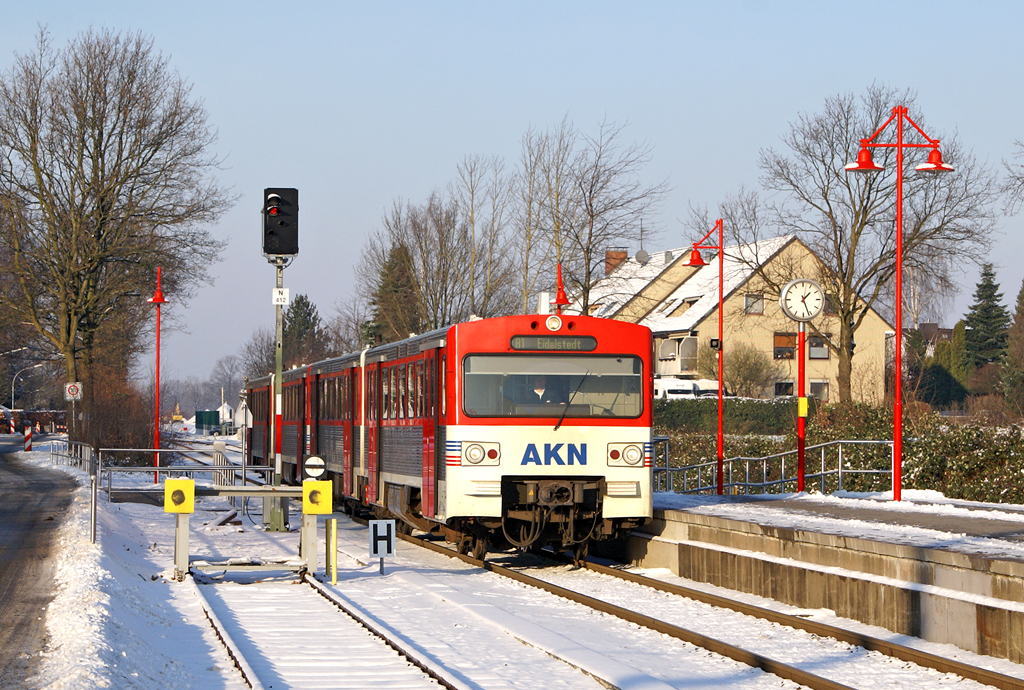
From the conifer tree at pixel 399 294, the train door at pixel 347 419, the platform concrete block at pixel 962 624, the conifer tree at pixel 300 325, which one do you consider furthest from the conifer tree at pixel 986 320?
the platform concrete block at pixel 962 624

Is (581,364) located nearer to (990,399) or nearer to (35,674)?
(35,674)

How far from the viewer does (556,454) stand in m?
14.9

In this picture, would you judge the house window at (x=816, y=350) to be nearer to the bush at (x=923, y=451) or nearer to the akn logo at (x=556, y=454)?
the bush at (x=923, y=451)

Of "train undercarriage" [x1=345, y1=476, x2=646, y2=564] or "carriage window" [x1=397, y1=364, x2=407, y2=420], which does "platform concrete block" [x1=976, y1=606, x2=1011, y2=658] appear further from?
"carriage window" [x1=397, y1=364, x2=407, y2=420]

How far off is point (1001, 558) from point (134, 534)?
14.0 metres

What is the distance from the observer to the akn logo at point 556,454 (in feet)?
48.7

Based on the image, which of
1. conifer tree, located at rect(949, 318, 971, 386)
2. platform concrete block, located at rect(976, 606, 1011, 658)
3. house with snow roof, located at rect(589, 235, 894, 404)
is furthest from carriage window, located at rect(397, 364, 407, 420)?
conifer tree, located at rect(949, 318, 971, 386)

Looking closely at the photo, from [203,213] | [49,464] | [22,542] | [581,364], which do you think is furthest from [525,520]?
[49,464]

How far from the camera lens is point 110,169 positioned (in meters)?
38.3

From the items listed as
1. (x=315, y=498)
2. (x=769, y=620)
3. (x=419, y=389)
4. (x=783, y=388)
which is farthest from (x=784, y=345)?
(x=769, y=620)

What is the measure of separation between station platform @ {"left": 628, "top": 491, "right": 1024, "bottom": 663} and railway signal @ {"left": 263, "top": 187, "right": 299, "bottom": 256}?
5.94 m

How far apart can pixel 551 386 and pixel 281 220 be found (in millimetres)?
4073

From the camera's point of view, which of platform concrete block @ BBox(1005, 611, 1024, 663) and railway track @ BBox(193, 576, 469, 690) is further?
platform concrete block @ BBox(1005, 611, 1024, 663)

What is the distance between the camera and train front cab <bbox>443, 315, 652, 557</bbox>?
48.3ft
